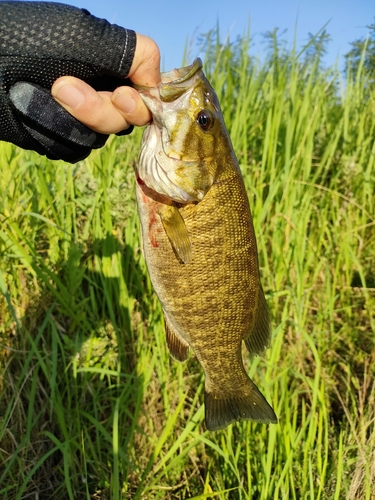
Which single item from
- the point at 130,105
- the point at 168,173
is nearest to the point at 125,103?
the point at 130,105

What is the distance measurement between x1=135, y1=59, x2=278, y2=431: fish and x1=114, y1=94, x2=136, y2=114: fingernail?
0.06m

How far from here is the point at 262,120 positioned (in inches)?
114

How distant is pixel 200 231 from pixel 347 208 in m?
1.74

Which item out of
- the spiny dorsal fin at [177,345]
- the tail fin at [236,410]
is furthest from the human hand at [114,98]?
the tail fin at [236,410]

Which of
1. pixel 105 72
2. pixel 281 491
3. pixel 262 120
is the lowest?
pixel 281 491

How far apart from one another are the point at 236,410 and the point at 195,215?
0.74m

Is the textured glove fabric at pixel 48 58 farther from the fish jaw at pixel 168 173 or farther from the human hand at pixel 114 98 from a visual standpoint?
the fish jaw at pixel 168 173

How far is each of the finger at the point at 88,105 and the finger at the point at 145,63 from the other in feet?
0.33

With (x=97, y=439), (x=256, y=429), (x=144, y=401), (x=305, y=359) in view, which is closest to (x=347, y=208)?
(x=305, y=359)

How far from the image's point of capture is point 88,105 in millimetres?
1319

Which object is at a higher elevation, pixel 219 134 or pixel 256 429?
pixel 219 134

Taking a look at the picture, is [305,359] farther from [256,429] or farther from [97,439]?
[97,439]

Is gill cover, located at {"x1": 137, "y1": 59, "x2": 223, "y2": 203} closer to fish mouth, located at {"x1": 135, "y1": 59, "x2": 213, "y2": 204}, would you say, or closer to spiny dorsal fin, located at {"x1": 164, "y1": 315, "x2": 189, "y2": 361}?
fish mouth, located at {"x1": 135, "y1": 59, "x2": 213, "y2": 204}

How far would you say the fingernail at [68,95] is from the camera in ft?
4.24
